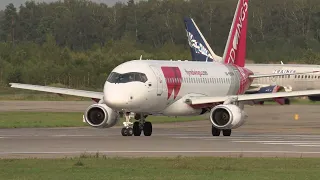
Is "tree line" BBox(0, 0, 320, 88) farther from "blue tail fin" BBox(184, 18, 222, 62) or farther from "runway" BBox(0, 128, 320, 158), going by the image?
"runway" BBox(0, 128, 320, 158)

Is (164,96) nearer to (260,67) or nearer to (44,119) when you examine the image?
(44,119)


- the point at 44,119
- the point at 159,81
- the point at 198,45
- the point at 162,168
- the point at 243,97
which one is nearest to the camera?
the point at 162,168

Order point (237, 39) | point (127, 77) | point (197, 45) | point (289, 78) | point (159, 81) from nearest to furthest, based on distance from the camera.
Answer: point (127, 77) < point (159, 81) < point (237, 39) < point (197, 45) < point (289, 78)

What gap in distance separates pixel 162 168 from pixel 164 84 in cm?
1824

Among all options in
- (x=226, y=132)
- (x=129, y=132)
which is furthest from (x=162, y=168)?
(x=226, y=132)

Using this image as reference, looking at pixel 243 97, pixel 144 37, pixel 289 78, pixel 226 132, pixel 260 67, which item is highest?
pixel 144 37

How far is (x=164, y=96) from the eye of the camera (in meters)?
44.2

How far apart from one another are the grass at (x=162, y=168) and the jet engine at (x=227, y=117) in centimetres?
1267

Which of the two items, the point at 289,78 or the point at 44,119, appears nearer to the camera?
the point at 44,119

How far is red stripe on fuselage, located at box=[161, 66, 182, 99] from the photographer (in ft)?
148

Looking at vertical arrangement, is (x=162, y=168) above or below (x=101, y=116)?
below

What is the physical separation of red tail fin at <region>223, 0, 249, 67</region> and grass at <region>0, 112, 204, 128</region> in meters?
6.62

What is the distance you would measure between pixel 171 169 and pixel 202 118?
36.7 metres

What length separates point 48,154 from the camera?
3145 cm
